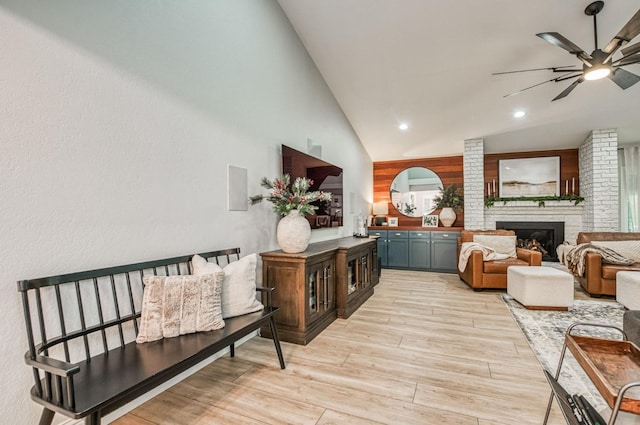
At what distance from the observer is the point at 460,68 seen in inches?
158

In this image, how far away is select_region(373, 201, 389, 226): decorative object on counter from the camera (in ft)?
22.5

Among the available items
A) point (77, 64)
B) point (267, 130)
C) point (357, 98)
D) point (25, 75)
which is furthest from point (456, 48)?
point (25, 75)

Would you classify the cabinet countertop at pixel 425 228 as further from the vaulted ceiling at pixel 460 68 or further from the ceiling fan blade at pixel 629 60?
the ceiling fan blade at pixel 629 60

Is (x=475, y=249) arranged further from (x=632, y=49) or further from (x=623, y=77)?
(x=632, y=49)

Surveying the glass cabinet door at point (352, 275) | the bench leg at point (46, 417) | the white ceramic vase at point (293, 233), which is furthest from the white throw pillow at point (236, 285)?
the glass cabinet door at point (352, 275)

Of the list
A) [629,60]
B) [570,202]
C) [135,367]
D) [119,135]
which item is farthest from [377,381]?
[570,202]

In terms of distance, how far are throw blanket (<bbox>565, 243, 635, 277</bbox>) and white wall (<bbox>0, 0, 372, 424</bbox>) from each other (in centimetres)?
430

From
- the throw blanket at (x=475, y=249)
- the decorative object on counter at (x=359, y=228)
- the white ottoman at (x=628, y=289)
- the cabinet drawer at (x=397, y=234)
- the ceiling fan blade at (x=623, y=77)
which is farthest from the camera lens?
the cabinet drawer at (x=397, y=234)

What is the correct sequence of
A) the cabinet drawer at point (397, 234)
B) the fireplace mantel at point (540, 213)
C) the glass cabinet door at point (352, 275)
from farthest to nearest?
the cabinet drawer at point (397, 234), the fireplace mantel at point (540, 213), the glass cabinet door at point (352, 275)

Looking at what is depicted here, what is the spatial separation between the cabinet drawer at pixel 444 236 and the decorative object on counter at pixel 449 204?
48cm

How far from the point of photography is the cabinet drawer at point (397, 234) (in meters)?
6.30

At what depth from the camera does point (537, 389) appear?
2.05 metres

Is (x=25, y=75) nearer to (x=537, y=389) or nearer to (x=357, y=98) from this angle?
(x=537, y=389)

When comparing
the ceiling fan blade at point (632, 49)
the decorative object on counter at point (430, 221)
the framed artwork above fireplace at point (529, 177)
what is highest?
the ceiling fan blade at point (632, 49)
